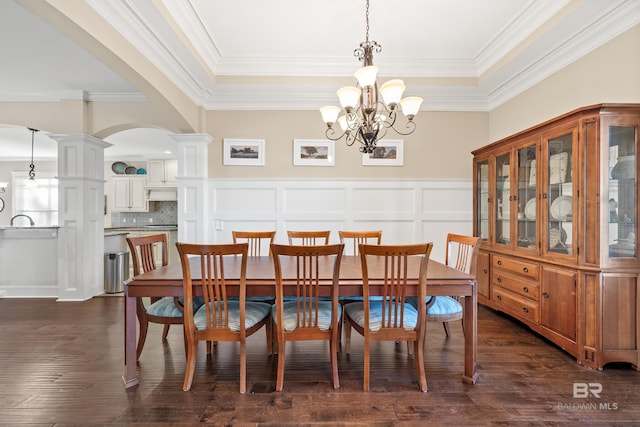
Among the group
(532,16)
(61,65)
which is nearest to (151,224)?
(61,65)

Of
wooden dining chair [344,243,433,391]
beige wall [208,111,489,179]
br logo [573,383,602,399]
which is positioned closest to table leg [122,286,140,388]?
wooden dining chair [344,243,433,391]

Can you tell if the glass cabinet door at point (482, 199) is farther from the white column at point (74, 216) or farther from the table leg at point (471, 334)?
the white column at point (74, 216)

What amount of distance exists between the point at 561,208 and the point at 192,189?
3.94 meters

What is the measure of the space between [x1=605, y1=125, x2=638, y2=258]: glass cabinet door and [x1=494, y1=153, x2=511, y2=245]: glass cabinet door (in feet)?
3.06

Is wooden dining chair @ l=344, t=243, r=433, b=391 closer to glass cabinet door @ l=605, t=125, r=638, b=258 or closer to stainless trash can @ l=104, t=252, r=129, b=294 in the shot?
glass cabinet door @ l=605, t=125, r=638, b=258

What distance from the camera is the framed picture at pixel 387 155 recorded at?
4.02 metres

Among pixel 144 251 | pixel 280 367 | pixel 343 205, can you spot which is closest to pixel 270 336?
pixel 280 367

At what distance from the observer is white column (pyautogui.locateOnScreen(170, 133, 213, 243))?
12.9 feet

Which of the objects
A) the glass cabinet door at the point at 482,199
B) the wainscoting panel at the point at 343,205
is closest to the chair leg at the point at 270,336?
the wainscoting panel at the point at 343,205

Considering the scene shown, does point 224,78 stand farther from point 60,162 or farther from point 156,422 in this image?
point 156,422

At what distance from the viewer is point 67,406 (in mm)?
1826

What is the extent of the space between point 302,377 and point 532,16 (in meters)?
3.59

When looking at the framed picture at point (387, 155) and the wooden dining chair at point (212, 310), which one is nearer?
the wooden dining chair at point (212, 310)

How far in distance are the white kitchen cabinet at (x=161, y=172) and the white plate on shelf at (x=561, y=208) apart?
22.8 feet
